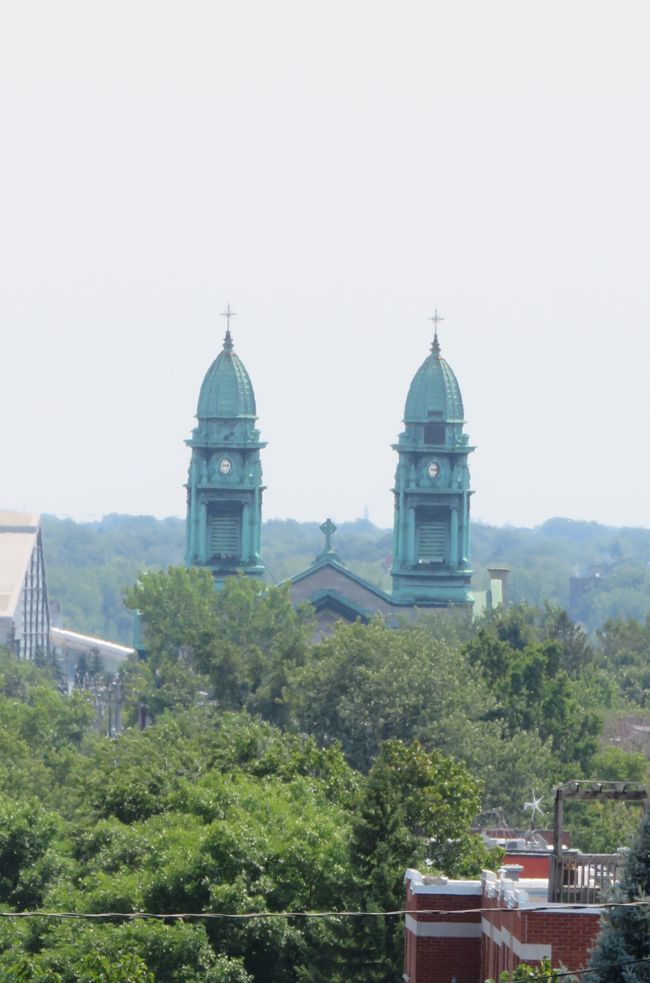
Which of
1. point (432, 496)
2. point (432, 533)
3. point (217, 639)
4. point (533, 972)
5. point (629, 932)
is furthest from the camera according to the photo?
point (432, 533)

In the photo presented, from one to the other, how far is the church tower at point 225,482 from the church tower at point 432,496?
572 centimetres

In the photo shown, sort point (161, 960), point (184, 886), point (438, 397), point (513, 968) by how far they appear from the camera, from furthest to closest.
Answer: point (438, 397) < point (184, 886) < point (161, 960) < point (513, 968)

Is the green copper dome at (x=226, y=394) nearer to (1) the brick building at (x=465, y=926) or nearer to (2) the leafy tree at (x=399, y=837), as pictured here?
(2) the leafy tree at (x=399, y=837)

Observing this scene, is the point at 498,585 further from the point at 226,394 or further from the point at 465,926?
the point at 465,926

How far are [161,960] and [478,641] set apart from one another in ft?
173

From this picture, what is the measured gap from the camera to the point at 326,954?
5312cm

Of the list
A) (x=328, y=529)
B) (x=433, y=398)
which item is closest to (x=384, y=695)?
(x=433, y=398)

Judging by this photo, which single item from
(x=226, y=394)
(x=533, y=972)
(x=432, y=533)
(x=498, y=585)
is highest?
(x=226, y=394)

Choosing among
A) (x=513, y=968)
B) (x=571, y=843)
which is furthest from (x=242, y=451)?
(x=513, y=968)

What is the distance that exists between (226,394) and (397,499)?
788 cm

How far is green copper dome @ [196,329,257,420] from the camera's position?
146m

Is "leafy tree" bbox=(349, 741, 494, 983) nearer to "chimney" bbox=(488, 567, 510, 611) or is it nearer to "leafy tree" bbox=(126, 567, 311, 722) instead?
"leafy tree" bbox=(126, 567, 311, 722)

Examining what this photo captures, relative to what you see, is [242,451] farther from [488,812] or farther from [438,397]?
[488,812]

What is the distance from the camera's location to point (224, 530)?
480ft
